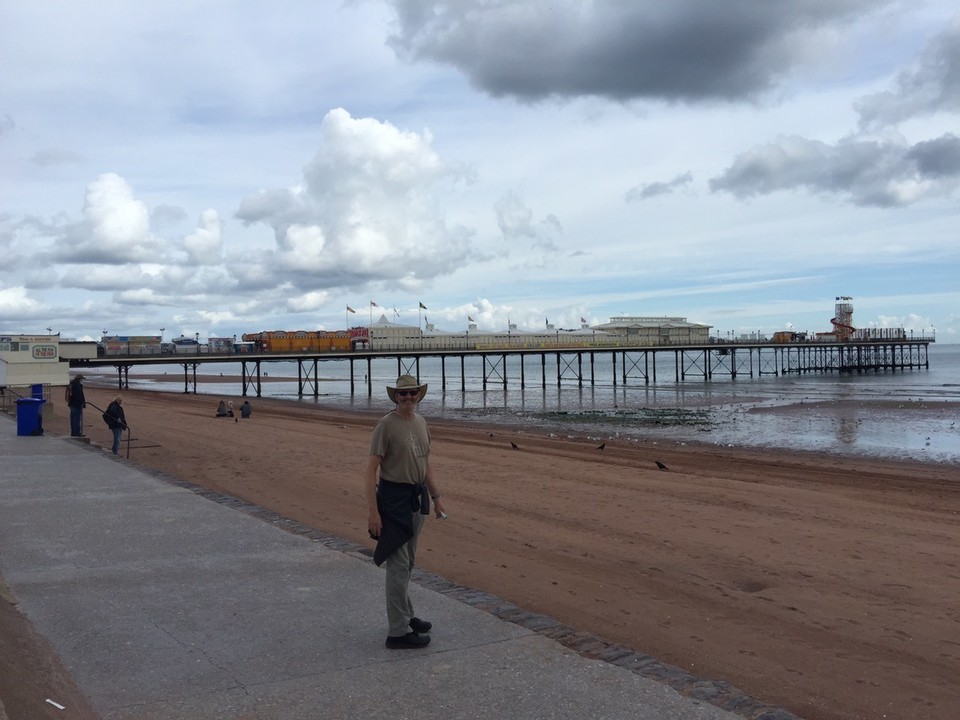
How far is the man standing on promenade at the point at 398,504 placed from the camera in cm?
476

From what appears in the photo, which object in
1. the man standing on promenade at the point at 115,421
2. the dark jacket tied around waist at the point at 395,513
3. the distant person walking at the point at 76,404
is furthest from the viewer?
the distant person walking at the point at 76,404

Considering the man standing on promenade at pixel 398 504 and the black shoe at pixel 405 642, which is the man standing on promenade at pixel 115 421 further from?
the black shoe at pixel 405 642

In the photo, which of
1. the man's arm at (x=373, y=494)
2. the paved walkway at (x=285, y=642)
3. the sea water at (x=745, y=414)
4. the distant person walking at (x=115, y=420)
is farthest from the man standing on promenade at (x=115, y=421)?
the sea water at (x=745, y=414)

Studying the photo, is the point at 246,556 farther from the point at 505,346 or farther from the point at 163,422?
the point at 505,346

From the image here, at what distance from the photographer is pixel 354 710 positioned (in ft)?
12.6

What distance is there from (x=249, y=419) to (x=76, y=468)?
18.5m

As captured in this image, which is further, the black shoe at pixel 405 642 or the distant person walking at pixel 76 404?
the distant person walking at pixel 76 404

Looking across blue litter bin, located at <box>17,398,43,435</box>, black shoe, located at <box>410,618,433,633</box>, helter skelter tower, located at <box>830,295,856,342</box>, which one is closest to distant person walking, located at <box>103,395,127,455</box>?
blue litter bin, located at <box>17,398,43,435</box>

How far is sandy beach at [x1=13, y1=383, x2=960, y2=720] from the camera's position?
5301 mm

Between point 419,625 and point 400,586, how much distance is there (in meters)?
0.27

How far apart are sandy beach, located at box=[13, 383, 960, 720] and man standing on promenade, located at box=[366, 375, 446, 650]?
516 millimetres

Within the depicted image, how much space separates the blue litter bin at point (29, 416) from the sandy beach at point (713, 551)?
71.8 inches

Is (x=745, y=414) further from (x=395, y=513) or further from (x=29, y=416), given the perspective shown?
(x=395, y=513)

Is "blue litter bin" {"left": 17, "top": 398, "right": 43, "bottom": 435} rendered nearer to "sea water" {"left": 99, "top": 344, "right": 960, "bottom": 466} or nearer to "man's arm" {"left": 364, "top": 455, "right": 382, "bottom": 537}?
"man's arm" {"left": 364, "top": 455, "right": 382, "bottom": 537}
